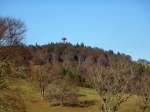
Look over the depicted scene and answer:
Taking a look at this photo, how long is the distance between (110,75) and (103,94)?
2.07m

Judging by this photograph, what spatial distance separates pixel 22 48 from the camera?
20062 mm

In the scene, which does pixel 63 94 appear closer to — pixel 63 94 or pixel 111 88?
pixel 63 94

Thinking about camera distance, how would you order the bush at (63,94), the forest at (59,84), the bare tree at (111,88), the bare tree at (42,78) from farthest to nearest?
the bush at (63,94)
the bare tree at (42,78)
the bare tree at (111,88)
the forest at (59,84)

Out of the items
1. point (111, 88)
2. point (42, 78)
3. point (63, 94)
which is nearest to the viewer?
point (111, 88)

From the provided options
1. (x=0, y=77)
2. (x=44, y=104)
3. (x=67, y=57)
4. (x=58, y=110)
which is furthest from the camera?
(x=67, y=57)

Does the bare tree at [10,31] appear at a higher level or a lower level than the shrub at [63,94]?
higher

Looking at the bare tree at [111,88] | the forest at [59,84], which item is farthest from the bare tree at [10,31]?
the bare tree at [111,88]

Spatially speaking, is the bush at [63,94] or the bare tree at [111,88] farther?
the bush at [63,94]

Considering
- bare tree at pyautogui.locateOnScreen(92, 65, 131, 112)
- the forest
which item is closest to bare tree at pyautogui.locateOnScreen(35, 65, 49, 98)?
the forest

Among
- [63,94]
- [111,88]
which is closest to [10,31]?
[111,88]

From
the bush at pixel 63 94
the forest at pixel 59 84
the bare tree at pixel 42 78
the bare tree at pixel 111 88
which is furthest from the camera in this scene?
the bush at pixel 63 94

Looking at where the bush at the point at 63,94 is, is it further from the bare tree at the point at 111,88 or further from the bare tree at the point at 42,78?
the bare tree at the point at 111,88

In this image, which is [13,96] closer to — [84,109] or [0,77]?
[0,77]

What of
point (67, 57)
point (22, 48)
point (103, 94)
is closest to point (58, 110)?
point (103, 94)
